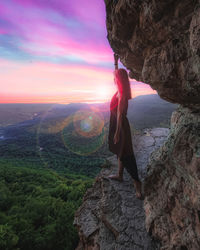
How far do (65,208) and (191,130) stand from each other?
7.85 metres

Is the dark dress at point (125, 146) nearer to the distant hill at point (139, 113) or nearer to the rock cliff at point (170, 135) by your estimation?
the rock cliff at point (170, 135)

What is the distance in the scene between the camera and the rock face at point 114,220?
7.47 ft

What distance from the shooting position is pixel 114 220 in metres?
2.56

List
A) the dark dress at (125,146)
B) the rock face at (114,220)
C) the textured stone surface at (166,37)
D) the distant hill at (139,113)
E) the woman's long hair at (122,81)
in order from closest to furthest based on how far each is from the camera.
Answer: the textured stone surface at (166,37) → the rock face at (114,220) → the woman's long hair at (122,81) → the dark dress at (125,146) → the distant hill at (139,113)

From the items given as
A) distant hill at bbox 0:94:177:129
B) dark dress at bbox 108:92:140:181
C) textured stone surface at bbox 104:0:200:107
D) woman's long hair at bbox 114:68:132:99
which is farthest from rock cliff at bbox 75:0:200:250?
distant hill at bbox 0:94:177:129

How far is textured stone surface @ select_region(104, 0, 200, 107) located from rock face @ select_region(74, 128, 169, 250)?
2.08 meters

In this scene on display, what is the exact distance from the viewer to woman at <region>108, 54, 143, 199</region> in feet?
8.43

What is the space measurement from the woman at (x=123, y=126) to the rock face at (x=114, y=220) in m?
0.32

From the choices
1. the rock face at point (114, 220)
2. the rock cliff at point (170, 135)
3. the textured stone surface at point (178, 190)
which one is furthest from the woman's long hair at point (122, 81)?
the rock face at point (114, 220)

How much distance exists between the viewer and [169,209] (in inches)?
72.8

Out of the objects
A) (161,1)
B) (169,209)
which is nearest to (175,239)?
(169,209)

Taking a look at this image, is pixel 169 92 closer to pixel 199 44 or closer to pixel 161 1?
pixel 199 44

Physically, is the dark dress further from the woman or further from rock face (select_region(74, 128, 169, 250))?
rock face (select_region(74, 128, 169, 250))

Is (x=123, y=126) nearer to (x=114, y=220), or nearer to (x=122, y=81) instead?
(x=122, y=81)
